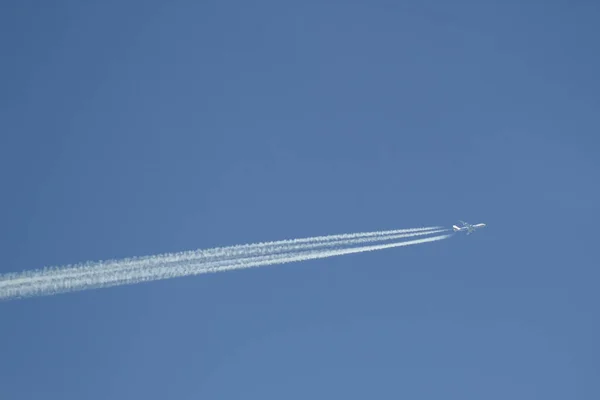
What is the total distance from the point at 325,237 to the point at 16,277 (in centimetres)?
2909

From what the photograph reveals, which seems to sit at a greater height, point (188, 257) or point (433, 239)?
point (433, 239)

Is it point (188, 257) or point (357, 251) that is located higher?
point (357, 251)

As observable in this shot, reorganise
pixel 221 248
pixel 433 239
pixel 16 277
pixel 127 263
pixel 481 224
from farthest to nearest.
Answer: pixel 481 224 < pixel 433 239 < pixel 221 248 < pixel 127 263 < pixel 16 277

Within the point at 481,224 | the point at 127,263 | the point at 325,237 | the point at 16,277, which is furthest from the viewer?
the point at 481,224

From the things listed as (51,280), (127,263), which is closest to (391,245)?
(127,263)

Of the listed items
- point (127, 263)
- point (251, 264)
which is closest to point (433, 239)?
point (251, 264)

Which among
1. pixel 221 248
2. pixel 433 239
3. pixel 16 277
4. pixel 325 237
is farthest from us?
pixel 433 239

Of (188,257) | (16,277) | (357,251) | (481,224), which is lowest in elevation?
(16,277)

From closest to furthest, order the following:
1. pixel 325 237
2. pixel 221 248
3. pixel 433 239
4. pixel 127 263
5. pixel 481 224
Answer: pixel 127 263
pixel 221 248
pixel 325 237
pixel 433 239
pixel 481 224

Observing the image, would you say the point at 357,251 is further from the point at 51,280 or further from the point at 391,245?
the point at 51,280

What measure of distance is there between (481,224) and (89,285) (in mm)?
49113

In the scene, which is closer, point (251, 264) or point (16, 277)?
point (16, 277)

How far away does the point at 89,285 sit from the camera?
274ft

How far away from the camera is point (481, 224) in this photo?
4656 inches
